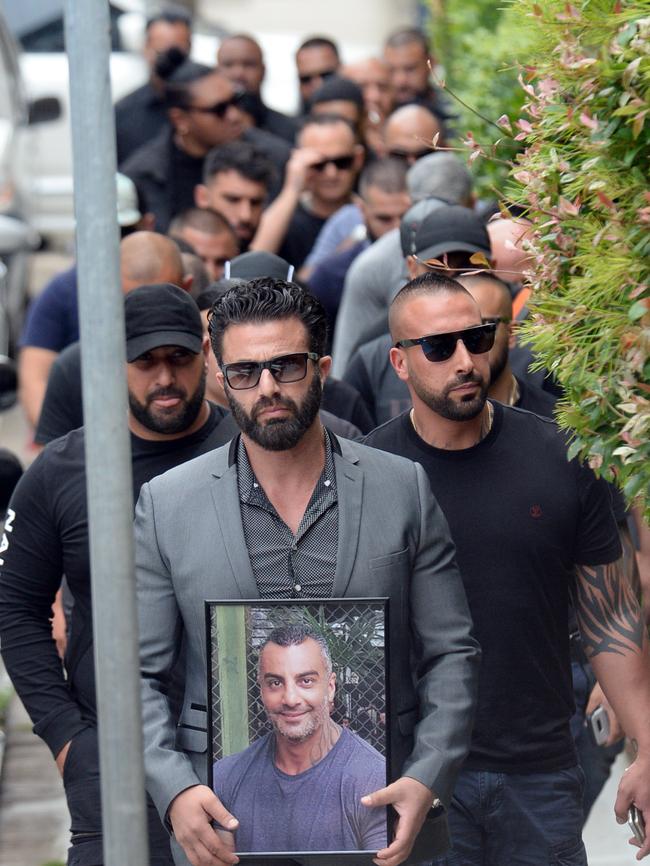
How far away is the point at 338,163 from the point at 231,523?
609 centimetres

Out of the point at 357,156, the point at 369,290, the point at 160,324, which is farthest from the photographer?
the point at 357,156

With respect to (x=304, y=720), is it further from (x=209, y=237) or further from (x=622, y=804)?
(x=209, y=237)

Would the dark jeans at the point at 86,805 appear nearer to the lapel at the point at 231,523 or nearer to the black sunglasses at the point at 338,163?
the lapel at the point at 231,523

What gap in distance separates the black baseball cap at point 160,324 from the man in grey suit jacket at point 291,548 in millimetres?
824

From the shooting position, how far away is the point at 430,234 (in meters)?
6.32

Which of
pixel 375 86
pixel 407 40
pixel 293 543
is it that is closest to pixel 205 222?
pixel 293 543

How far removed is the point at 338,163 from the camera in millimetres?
9867

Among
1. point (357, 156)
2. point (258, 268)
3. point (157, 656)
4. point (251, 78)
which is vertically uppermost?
point (251, 78)

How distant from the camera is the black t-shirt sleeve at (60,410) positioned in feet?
18.9

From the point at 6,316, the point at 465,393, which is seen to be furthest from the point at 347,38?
the point at 465,393

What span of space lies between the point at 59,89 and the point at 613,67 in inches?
533

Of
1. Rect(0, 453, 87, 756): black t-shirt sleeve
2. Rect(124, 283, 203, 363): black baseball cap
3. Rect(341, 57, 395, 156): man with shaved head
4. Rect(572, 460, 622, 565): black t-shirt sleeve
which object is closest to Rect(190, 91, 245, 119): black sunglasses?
Rect(341, 57, 395, 156): man with shaved head

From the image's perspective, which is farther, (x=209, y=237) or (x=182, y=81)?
(x=182, y=81)

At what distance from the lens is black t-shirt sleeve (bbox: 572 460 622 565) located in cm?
455
